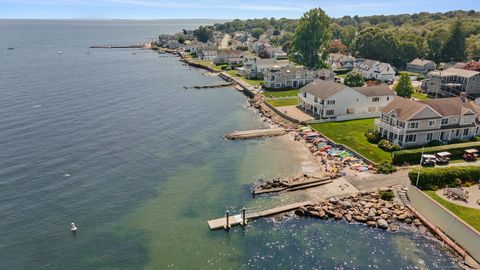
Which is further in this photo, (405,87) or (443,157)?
(405,87)

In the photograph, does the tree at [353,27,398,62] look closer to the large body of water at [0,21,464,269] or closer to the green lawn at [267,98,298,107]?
the green lawn at [267,98,298,107]

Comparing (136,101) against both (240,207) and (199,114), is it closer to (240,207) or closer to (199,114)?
(199,114)

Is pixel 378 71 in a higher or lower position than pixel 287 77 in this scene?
higher

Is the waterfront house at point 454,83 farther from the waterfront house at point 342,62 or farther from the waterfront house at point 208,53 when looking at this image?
the waterfront house at point 208,53

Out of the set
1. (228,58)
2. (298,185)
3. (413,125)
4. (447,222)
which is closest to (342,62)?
(228,58)

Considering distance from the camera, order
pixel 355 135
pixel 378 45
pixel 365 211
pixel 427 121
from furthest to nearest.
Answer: pixel 378 45 → pixel 355 135 → pixel 427 121 → pixel 365 211

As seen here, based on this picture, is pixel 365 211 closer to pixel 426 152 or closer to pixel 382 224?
pixel 382 224

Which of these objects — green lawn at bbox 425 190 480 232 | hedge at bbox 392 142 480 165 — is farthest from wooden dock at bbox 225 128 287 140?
green lawn at bbox 425 190 480 232

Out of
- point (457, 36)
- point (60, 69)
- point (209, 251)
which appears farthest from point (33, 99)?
point (457, 36)
